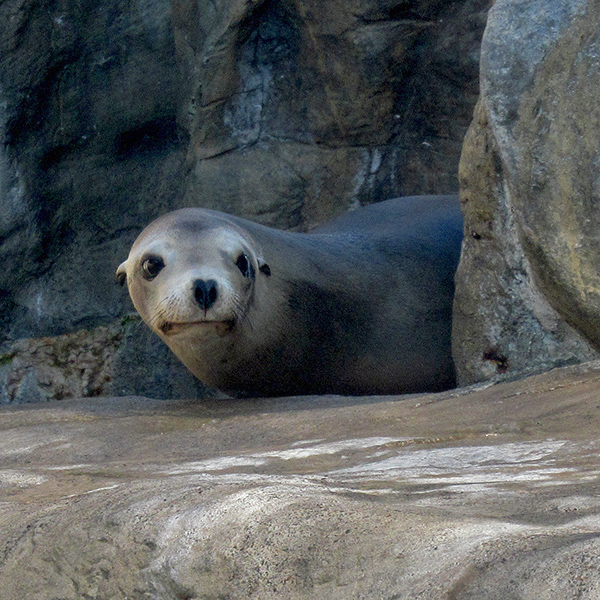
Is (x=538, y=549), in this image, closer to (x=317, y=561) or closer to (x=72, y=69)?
(x=317, y=561)

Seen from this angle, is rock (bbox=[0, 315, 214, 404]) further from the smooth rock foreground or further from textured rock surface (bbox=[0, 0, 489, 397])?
the smooth rock foreground

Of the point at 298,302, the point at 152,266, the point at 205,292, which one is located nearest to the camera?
the point at 205,292

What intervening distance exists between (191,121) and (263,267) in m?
2.42

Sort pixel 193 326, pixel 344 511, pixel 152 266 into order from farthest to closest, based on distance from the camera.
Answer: pixel 152 266 < pixel 193 326 < pixel 344 511

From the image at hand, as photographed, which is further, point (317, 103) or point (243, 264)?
point (317, 103)

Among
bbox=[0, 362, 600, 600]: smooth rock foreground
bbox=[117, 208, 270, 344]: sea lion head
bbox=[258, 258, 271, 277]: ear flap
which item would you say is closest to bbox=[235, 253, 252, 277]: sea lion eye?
bbox=[117, 208, 270, 344]: sea lion head

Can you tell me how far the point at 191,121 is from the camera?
24.0 ft

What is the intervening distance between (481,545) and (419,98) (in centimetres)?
572

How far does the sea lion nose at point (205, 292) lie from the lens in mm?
4664

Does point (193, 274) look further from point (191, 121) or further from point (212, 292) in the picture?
point (191, 121)

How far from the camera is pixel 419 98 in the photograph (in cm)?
699

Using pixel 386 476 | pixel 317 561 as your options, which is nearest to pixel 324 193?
pixel 386 476

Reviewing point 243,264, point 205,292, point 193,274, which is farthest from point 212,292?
point 243,264

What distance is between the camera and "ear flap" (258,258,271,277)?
5.27 meters
